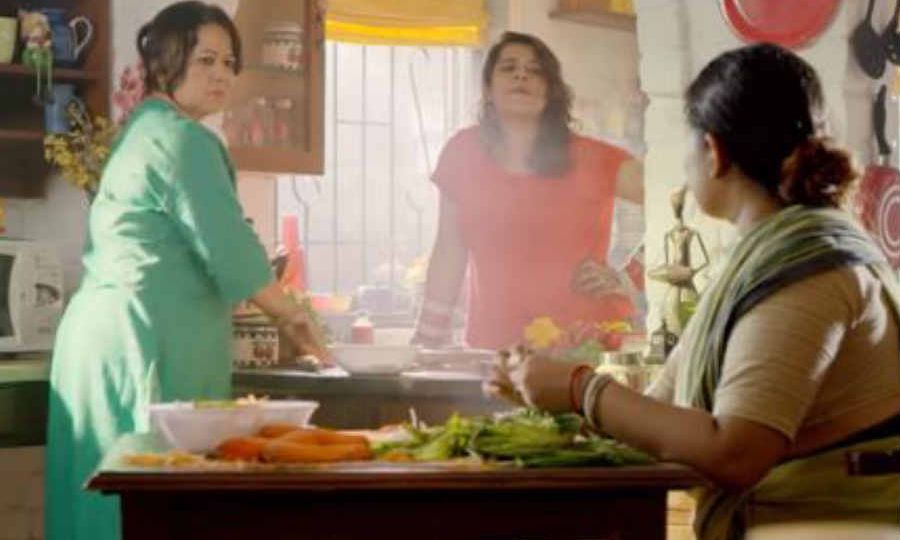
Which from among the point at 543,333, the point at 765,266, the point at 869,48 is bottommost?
the point at 543,333

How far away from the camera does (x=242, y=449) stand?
236 cm

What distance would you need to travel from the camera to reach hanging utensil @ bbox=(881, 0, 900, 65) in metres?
4.56

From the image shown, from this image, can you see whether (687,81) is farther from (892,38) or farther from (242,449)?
(242,449)

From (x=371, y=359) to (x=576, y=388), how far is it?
2240 mm

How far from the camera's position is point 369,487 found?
7.18 feet

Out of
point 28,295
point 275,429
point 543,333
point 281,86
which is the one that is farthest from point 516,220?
point 275,429

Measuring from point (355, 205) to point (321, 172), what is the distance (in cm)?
109

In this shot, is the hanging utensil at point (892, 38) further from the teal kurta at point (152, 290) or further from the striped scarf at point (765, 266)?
the striped scarf at point (765, 266)

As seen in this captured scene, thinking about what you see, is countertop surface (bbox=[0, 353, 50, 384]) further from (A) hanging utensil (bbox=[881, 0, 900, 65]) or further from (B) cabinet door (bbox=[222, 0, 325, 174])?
(A) hanging utensil (bbox=[881, 0, 900, 65])

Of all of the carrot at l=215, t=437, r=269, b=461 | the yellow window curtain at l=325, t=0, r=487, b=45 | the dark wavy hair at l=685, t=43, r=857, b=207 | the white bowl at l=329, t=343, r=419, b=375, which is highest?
the yellow window curtain at l=325, t=0, r=487, b=45

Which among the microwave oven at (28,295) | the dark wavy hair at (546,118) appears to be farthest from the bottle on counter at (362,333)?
the dark wavy hair at (546,118)

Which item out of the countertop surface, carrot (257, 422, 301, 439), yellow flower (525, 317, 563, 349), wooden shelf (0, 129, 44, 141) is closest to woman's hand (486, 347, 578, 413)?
carrot (257, 422, 301, 439)

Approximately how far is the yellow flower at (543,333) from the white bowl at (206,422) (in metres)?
3.86

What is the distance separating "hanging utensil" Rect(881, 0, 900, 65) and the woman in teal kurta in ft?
5.74
